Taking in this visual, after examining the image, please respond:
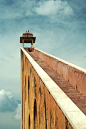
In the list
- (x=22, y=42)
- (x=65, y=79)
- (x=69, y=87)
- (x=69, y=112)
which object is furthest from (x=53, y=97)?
(x=22, y=42)

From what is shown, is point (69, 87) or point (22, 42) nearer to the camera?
point (69, 87)

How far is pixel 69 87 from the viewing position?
4.09m

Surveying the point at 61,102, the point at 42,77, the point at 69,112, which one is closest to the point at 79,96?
the point at 42,77

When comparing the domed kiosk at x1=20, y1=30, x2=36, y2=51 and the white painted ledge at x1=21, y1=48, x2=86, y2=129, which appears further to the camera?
the domed kiosk at x1=20, y1=30, x2=36, y2=51

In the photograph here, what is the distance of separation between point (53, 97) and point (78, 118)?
790mm

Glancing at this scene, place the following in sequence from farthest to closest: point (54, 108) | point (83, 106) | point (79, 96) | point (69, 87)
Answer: point (69, 87)
point (79, 96)
point (83, 106)
point (54, 108)

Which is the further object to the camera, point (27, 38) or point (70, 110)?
point (27, 38)

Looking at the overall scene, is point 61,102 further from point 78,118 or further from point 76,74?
point 76,74

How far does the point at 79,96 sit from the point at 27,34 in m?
14.1

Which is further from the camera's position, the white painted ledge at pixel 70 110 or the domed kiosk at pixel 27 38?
the domed kiosk at pixel 27 38

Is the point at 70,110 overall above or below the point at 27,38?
above

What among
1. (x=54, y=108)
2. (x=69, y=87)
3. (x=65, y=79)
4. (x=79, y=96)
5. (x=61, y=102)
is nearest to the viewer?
(x=61, y=102)

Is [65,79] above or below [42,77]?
below

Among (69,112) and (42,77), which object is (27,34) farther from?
(69,112)
